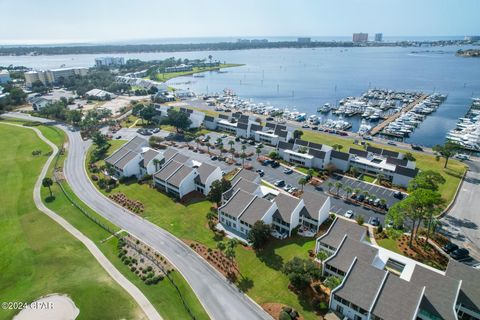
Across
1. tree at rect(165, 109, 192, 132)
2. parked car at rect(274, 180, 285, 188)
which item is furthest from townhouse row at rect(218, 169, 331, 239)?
tree at rect(165, 109, 192, 132)

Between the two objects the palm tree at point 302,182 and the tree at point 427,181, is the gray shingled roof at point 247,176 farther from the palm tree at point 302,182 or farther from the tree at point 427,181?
the tree at point 427,181

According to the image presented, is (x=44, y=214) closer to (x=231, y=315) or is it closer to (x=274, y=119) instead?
(x=231, y=315)

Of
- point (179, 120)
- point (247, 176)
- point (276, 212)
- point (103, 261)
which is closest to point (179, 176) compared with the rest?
point (247, 176)

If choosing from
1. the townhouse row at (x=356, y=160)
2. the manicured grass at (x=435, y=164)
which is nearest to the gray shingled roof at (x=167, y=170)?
the townhouse row at (x=356, y=160)

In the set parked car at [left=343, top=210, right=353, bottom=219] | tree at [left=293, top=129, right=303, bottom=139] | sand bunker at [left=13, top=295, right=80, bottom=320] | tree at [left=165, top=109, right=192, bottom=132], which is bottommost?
sand bunker at [left=13, top=295, right=80, bottom=320]

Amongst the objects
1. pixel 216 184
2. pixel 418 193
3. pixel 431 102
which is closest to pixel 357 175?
pixel 418 193

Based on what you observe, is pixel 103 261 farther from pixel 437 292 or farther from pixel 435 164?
pixel 435 164

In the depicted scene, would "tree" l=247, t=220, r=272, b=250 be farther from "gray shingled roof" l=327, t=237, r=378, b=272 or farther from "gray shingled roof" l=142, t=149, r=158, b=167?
"gray shingled roof" l=142, t=149, r=158, b=167
